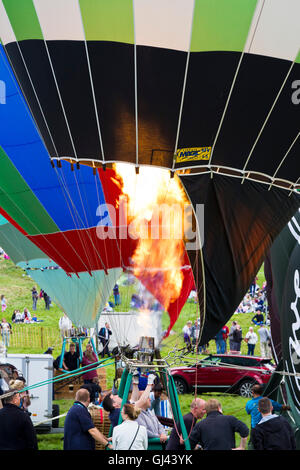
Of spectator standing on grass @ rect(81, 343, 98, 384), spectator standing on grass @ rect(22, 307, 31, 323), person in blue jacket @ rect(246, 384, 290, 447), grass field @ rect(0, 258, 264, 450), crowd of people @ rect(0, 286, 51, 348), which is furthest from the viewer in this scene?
spectator standing on grass @ rect(22, 307, 31, 323)

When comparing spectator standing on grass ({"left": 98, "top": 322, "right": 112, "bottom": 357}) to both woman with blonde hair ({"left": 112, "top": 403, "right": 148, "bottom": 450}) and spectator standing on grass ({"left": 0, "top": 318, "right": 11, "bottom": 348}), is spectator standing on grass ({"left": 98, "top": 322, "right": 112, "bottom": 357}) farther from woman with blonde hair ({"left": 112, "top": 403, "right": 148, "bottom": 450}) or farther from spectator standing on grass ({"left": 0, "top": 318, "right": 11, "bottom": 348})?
woman with blonde hair ({"left": 112, "top": 403, "right": 148, "bottom": 450})

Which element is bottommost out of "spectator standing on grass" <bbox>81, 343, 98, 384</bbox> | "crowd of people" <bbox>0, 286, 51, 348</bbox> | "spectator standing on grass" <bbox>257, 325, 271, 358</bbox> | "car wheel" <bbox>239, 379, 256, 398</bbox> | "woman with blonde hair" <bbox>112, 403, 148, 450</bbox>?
"car wheel" <bbox>239, 379, 256, 398</bbox>

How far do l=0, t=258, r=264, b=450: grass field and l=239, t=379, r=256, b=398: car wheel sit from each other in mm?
106

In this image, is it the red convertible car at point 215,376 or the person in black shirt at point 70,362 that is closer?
the person in black shirt at point 70,362

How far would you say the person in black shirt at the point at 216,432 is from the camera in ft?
15.6

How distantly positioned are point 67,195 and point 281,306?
3.87 metres

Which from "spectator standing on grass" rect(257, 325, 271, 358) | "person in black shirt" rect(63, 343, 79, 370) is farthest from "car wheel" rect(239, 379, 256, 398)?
"person in black shirt" rect(63, 343, 79, 370)

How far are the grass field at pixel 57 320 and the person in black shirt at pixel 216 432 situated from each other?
1315mm

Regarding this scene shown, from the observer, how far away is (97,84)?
5508mm

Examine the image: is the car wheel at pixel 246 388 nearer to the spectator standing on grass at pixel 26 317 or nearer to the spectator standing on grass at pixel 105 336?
the spectator standing on grass at pixel 105 336

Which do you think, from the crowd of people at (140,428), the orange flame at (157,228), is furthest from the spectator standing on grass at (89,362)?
the crowd of people at (140,428)

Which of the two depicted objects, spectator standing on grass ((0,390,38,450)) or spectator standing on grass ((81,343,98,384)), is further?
spectator standing on grass ((81,343,98,384))

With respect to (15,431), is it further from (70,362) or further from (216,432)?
(70,362)

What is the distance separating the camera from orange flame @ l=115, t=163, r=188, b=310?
20.1 feet
